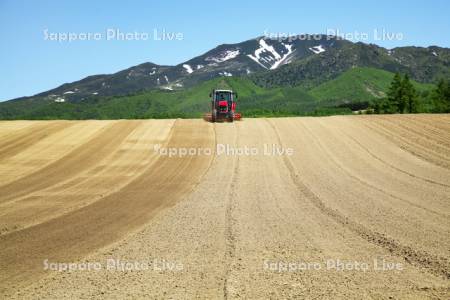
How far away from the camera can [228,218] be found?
1537 cm

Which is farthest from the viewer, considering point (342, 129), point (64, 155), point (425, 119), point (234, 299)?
point (425, 119)

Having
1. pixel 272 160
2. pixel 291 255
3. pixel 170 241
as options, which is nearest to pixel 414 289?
pixel 291 255

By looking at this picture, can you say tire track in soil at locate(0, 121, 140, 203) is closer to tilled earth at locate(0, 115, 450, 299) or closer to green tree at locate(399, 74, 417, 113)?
tilled earth at locate(0, 115, 450, 299)

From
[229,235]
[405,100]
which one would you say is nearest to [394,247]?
[229,235]

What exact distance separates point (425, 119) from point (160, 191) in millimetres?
28810

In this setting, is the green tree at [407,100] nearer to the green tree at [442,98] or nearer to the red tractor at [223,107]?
the green tree at [442,98]

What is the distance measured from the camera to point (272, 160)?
2762cm

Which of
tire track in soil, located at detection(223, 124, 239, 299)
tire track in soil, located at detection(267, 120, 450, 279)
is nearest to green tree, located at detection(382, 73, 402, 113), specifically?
tire track in soil, located at detection(223, 124, 239, 299)

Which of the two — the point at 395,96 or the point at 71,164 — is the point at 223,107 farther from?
the point at 395,96

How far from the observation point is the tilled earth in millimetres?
9977

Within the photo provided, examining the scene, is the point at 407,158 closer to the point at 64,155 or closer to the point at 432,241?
the point at 432,241

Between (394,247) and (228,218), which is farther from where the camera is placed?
(228,218)

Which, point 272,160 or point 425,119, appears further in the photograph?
point 425,119

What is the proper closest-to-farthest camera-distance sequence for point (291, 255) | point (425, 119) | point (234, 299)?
point (234, 299)
point (291, 255)
point (425, 119)
